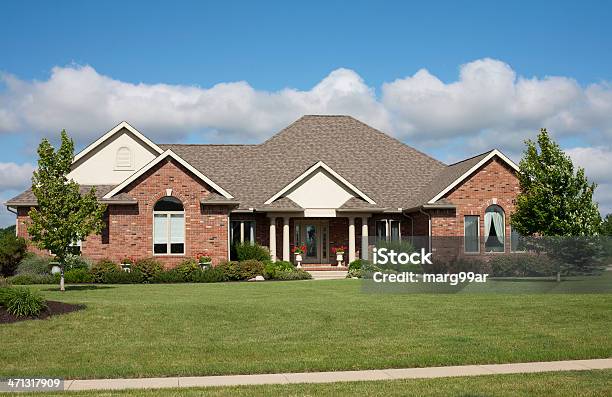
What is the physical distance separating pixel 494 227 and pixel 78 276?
63.2ft

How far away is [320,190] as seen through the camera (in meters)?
36.6

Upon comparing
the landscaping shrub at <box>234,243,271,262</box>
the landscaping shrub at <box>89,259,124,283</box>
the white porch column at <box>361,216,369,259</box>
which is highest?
the white porch column at <box>361,216,369,259</box>

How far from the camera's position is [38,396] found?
390 inches

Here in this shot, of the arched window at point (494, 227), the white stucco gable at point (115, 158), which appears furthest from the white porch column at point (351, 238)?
the white stucco gable at point (115, 158)

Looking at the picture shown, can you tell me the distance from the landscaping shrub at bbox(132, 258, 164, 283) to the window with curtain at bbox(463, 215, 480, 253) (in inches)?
566

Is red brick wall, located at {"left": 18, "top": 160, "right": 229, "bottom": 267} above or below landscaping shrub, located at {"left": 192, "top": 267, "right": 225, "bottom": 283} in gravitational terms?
above

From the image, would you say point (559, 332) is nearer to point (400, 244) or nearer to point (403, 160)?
point (400, 244)

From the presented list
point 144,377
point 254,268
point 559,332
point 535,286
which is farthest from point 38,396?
point 254,268

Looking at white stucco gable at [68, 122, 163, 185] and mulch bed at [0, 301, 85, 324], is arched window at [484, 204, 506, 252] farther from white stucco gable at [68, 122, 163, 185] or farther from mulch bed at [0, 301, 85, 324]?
mulch bed at [0, 301, 85, 324]

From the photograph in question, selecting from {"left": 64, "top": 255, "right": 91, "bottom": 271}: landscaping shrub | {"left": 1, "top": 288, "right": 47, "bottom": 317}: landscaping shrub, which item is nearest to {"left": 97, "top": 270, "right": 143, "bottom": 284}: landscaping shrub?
{"left": 64, "top": 255, "right": 91, "bottom": 271}: landscaping shrub

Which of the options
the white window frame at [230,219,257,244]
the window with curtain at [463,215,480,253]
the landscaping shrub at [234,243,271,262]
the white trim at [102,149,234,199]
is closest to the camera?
the white trim at [102,149,234,199]

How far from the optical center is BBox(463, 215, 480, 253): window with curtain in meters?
35.2

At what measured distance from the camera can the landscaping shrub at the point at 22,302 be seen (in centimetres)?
1591

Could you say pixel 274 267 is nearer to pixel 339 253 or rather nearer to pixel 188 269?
pixel 188 269
